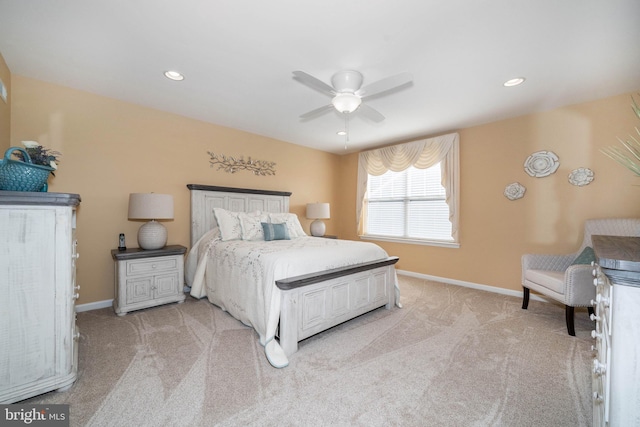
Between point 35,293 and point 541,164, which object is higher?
point 541,164

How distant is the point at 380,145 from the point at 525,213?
269 cm

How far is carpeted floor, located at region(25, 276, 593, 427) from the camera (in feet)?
4.88

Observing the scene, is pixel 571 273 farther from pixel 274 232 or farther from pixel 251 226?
pixel 251 226

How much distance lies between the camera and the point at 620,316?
83 centimetres

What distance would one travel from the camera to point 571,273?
2457mm

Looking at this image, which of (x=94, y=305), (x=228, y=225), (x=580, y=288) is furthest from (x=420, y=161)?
(x=94, y=305)

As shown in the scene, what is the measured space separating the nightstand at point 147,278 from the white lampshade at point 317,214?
2.41m

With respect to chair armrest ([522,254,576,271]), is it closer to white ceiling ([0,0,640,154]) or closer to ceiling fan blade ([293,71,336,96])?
white ceiling ([0,0,640,154])

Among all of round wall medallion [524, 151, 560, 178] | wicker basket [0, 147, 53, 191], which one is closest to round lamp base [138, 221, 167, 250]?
wicker basket [0, 147, 53, 191]

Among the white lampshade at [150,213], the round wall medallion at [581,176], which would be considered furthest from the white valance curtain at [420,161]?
the white lampshade at [150,213]

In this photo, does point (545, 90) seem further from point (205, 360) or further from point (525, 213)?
point (205, 360)

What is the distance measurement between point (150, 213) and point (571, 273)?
4479 mm

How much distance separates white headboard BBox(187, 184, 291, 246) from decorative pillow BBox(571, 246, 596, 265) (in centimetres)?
411

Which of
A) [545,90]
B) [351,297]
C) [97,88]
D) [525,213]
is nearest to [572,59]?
[545,90]
